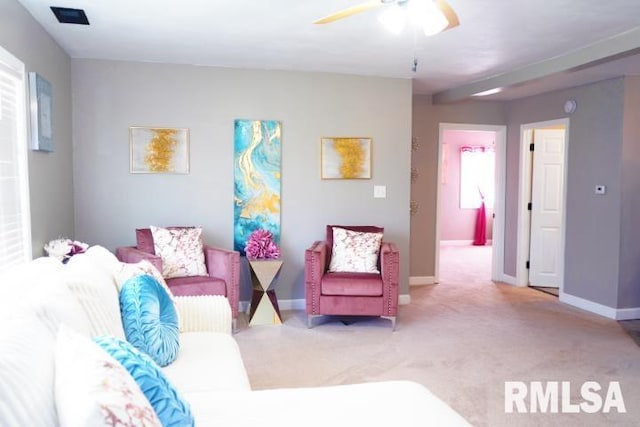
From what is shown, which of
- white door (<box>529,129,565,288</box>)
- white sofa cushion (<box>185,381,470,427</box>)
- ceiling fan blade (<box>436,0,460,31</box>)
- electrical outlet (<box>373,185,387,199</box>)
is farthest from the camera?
white door (<box>529,129,565,288</box>)

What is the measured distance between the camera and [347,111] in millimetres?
5156

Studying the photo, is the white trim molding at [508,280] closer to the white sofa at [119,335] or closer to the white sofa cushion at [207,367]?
the white sofa cushion at [207,367]

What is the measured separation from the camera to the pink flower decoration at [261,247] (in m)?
4.57

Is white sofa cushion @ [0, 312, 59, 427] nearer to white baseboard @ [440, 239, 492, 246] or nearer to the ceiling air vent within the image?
the ceiling air vent

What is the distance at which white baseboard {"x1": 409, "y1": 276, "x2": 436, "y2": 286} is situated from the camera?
6438 millimetres

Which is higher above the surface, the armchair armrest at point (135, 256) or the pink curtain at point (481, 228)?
the armchair armrest at point (135, 256)

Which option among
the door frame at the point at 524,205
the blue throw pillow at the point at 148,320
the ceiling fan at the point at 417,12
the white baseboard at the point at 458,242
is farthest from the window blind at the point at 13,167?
the white baseboard at the point at 458,242

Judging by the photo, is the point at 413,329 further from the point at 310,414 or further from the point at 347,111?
the point at 310,414

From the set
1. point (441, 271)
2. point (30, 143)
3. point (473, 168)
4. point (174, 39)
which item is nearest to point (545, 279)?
point (441, 271)

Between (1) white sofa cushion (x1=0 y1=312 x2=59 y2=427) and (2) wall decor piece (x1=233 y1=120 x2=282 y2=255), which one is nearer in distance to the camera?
(1) white sofa cushion (x1=0 y1=312 x2=59 y2=427)

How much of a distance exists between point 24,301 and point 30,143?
2.14 meters

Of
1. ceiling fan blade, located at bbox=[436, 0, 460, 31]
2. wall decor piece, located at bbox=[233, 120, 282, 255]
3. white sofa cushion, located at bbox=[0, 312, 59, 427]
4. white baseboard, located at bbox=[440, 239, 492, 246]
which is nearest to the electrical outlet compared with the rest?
wall decor piece, located at bbox=[233, 120, 282, 255]

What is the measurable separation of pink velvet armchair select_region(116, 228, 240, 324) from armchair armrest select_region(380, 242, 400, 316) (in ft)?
4.11

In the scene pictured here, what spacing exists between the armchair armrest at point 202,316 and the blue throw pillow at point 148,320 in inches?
18.8
